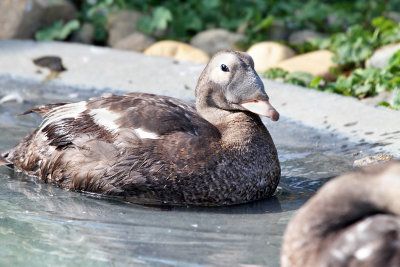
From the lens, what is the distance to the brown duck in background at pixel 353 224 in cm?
275

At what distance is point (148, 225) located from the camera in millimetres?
4246

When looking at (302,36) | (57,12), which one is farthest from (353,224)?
(57,12)

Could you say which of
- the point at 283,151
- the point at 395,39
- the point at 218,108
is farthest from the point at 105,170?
the point at 395,39

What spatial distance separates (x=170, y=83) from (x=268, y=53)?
178 cm

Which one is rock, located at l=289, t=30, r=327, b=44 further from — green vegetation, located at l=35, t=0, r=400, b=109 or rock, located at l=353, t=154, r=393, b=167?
rock, located at l=353, t=154, r=393, b=167

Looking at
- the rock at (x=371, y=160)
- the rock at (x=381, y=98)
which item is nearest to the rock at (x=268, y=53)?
the rock at (x=381, y=98)

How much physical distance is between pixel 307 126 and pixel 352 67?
2342 millimetres

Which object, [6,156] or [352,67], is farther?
[352,67]

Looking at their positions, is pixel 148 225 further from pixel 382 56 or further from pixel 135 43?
pixel 135 43

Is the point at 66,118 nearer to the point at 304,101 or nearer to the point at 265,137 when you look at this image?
the point at 265,137

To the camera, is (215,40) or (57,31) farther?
(57,31)

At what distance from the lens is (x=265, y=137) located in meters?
4.91

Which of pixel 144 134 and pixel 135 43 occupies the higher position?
pixel 144 134

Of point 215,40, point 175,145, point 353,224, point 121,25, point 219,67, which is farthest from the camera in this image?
point 121,25
